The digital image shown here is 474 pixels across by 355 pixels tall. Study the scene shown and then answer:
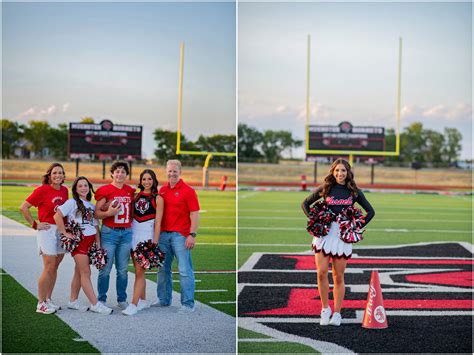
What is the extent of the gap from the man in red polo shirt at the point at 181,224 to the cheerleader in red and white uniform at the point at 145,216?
0.06 m

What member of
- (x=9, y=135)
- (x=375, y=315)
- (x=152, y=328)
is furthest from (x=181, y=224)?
(x=9, y=135)

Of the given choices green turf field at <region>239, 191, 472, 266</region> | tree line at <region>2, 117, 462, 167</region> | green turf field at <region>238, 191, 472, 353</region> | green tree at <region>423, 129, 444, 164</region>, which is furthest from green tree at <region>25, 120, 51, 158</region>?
green tree at <region>423, 129, 444, 164</region>

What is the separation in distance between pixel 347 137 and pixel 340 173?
18858 millimetres

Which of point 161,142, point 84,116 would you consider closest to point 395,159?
point 161,142

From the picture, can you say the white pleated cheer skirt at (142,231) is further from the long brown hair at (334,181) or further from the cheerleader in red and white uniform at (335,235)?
the long brown hair at (334,181)

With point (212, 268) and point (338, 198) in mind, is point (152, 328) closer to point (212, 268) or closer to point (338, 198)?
point (338, 198)

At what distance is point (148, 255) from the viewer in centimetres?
396

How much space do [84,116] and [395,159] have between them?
19.6m

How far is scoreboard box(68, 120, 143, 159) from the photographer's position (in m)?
18.3

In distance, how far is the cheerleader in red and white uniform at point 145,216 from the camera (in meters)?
4.00

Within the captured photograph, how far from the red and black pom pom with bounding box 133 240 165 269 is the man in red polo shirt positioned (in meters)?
0.12

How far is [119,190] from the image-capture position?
3990 millimetres

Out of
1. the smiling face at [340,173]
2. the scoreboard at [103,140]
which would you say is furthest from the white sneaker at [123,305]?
the scoreboard at [103,140]

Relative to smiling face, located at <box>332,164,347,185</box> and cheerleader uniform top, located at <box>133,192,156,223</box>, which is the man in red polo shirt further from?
smiling face, located at <box>332,164,347,185</box>
